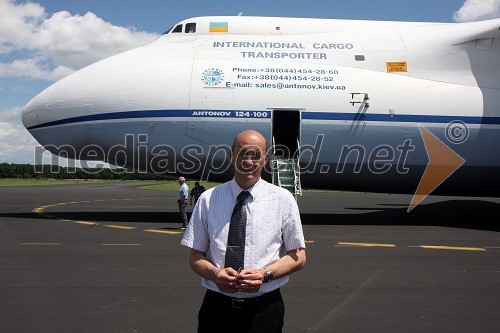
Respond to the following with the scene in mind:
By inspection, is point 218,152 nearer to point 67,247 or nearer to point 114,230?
point 114,230

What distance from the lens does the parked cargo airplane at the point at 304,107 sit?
45.8 feet

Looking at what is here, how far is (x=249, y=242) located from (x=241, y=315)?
473 millimetres

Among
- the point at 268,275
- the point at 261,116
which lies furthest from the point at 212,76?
the point at 268,275

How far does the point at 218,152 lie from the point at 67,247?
5223 millimetres

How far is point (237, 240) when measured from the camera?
3037 millimetres

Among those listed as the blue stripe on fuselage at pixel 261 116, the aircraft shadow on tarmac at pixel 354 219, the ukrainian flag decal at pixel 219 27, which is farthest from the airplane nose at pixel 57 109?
the ukrainian flag decal at pixel 219 27

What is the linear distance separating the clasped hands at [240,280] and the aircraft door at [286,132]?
11.2m

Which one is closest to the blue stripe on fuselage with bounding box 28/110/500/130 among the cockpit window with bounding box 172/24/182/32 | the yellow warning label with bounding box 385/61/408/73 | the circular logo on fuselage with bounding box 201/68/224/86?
the circular logo on fuselage with bounding box 201/68/224/86

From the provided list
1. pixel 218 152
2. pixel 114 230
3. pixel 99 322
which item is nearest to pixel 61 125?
pixel 114 230

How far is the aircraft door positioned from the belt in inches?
430

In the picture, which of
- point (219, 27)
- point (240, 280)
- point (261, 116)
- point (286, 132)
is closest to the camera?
point (240, 280)

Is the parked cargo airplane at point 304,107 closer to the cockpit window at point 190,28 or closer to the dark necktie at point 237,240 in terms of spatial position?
the cockpit window at point 190,28

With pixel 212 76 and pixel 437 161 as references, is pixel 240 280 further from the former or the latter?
pixel 437 161

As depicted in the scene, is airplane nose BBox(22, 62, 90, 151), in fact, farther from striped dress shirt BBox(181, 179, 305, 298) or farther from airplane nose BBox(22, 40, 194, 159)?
striped dress shirt BBox(181, 179, 305, 298)
